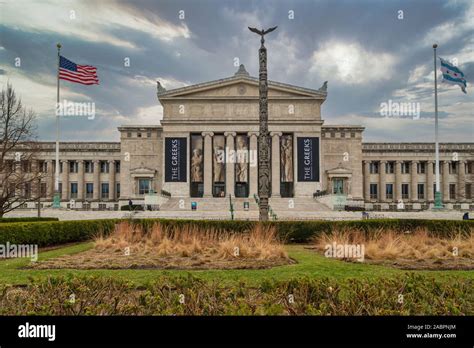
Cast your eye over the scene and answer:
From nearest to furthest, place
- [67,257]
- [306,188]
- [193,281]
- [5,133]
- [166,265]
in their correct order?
1. [193,281]
2. [166,265]
3. [67,257]
4. [5,133]
5. [306,188]

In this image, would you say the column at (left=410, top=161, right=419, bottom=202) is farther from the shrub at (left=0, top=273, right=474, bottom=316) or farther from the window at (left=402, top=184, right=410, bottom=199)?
the shrub at (left=0, top=273, right=474, bottom=316)

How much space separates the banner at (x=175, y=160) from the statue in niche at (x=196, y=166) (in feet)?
5.30

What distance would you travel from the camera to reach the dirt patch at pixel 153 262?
9.38 meters

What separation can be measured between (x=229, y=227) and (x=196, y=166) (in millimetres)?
36847

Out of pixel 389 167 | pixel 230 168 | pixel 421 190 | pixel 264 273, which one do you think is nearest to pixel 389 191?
pixel 389 167

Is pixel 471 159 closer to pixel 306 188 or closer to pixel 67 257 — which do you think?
pixel 306 188

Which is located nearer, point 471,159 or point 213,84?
point 213,84

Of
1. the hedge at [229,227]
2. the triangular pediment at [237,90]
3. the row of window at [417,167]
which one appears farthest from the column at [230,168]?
the hedge at [229,227]

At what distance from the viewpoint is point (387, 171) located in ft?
196

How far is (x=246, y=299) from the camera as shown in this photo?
4.85 metres

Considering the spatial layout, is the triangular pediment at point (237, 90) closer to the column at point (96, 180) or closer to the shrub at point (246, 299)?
the column at point (96, 180)

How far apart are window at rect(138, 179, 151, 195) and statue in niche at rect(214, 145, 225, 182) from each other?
10997 millimetres
